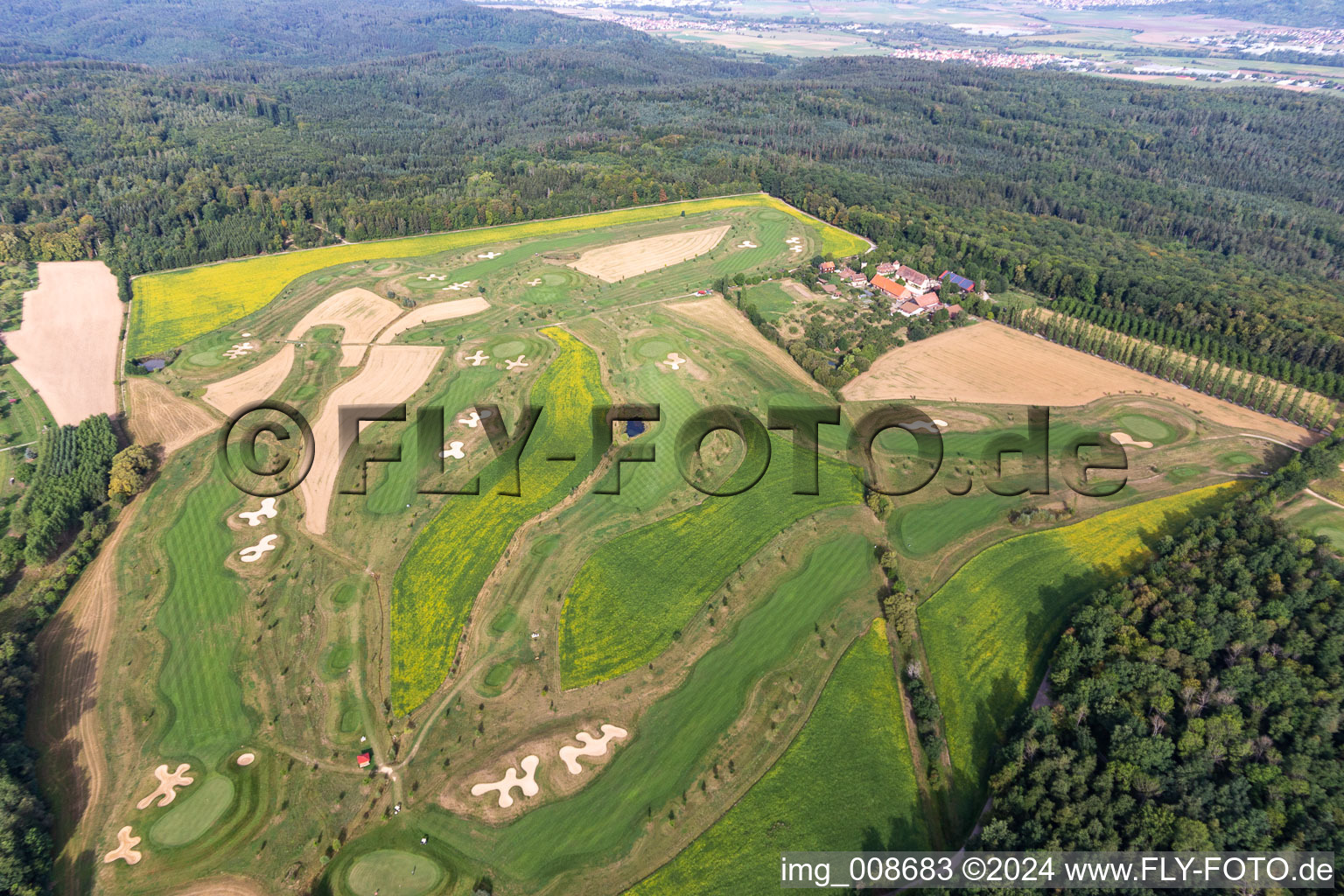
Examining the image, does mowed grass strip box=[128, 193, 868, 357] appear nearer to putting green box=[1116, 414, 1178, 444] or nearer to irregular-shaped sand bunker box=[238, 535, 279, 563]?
irregular-shaped sand bunker box=[238, 535, 279, 563]

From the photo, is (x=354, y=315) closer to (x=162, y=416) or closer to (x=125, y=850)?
(x=162, y=416)

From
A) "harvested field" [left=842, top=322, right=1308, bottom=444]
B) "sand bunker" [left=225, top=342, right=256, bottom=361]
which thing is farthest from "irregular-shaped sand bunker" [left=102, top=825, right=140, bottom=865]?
"harvested field" [left=842, top=322, right=1308, bottom=444]

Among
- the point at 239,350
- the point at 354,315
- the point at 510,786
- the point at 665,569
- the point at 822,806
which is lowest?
the point at 822,806

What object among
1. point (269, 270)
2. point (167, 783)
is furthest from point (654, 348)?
point (269, 270)

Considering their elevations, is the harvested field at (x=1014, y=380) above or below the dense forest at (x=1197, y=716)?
above

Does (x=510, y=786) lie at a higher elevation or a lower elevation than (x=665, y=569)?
lower

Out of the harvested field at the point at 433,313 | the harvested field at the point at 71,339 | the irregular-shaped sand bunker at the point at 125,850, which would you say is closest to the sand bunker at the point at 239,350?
the harvested field at the point at 71,339

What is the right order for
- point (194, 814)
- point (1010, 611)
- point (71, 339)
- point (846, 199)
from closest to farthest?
point (194, 814) → point (1010, 611) → point (71, 339) → point (846, 199)

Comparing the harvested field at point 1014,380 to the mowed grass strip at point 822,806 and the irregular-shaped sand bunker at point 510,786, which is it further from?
the irregular-shaped sand bunker at point 510,786
